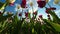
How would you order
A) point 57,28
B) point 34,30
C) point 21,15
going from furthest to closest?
point 21,15 → point 34,30 → point 57,28

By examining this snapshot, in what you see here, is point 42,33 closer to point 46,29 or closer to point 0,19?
point 46,29

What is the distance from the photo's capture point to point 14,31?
708mm

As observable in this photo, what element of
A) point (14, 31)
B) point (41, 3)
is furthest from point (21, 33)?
point (41, 3)

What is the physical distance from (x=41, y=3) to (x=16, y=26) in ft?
0.44

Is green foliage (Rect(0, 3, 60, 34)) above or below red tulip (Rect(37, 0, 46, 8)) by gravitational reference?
below

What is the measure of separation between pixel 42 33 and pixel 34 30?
0.03 meters

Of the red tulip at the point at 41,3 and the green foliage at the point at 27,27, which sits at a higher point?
the red tulip at the point at 41,3

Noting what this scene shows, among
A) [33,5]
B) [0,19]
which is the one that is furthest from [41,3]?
[0,19]

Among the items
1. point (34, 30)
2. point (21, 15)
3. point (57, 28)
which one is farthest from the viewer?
point (21, 15)

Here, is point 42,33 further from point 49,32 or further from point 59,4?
point 59,4

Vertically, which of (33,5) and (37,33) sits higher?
(33,5)

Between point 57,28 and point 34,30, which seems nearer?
point 57,28

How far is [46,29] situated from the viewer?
0.73 m

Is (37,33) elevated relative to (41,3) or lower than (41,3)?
lower
